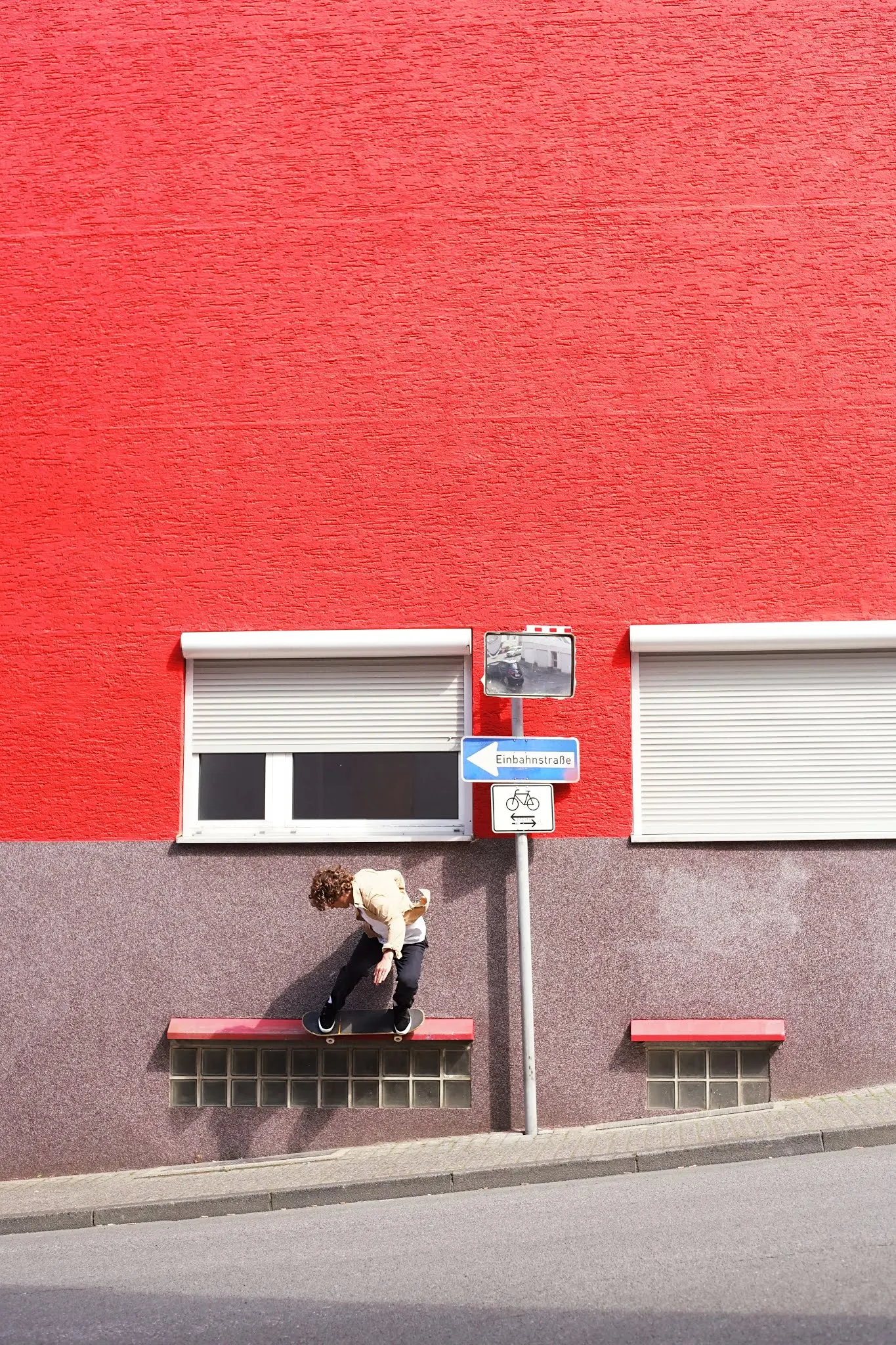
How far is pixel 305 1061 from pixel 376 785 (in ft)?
6.10

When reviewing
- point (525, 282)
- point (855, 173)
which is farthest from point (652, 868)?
point (855, 173)

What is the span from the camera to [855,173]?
10.1m

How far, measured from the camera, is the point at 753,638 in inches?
381

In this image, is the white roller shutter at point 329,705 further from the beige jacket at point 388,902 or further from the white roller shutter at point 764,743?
the white roller shutter at point 764,743

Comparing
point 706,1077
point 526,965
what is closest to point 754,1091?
point 706,1077

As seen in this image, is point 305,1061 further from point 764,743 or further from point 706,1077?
point 764,743

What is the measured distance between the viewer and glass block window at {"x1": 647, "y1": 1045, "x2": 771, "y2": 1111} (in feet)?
31.0

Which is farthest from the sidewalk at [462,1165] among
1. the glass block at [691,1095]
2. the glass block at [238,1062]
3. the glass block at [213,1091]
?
the glass block at [238,1062]

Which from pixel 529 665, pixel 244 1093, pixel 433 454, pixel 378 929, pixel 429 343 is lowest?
pixel 244 1093

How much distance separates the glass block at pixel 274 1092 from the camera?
9.67 m

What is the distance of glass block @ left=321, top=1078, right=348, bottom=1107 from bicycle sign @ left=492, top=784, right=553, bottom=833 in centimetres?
200

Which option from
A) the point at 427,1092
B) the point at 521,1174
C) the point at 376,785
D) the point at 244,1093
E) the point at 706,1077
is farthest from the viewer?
the point at 376,785

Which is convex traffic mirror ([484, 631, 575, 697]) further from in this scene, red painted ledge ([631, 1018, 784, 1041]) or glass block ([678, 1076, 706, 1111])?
glass block ([678, 1076, 706, 1111])

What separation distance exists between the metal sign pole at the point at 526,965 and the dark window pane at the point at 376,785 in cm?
81
